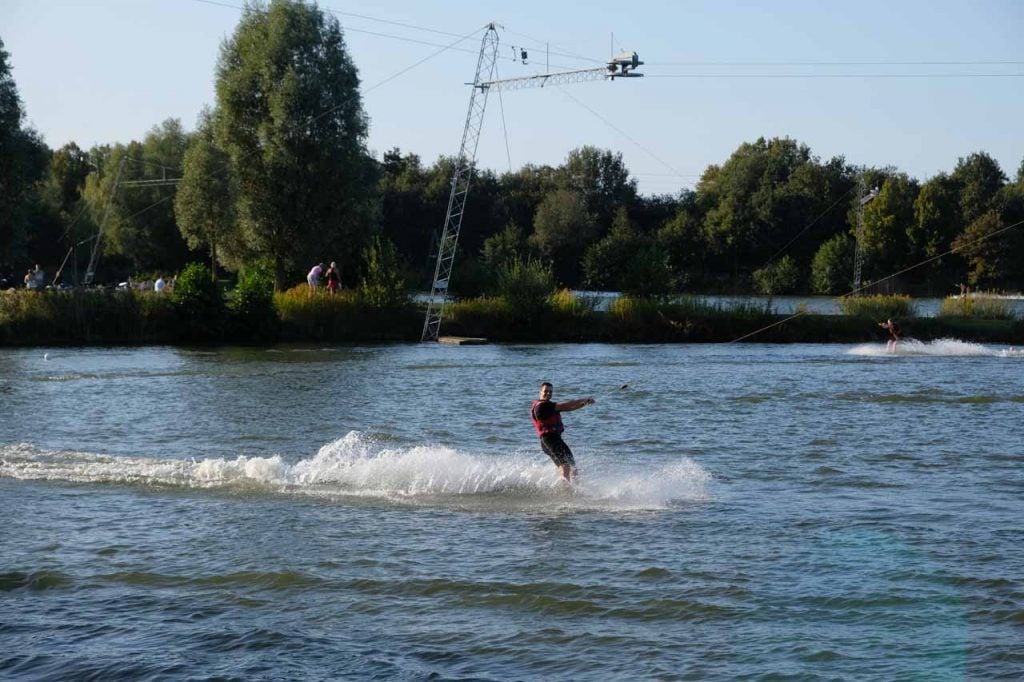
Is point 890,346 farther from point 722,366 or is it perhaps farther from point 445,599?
point 445,599

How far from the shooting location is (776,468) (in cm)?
2164

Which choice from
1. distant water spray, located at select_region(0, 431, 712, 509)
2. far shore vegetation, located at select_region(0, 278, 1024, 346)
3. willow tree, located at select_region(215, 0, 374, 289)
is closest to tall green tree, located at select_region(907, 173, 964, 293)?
far shore vegetation, located at select_region(0, 278, 1024, 346)

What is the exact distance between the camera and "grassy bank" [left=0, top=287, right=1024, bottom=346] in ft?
157

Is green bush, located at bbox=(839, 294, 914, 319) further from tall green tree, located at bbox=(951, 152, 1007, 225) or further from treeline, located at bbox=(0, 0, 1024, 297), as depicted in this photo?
tall green tree, located at bbox=(951, 152, 1007, 225)

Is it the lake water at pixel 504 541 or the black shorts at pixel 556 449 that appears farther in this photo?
the black shorts at pixel 556 449

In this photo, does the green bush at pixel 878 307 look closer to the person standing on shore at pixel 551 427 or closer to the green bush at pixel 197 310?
the green bush at pixel 197 310

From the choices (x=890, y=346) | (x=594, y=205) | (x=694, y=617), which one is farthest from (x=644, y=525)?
(x=594, y=205)

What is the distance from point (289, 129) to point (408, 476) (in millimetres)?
38273

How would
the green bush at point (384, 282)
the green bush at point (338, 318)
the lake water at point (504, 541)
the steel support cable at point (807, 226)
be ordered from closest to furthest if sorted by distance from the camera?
the lake water at point (504, 541) < the green bush at point (338, 318) < the green bush at point (384, 282) < the steel support cable at point (807, 226)

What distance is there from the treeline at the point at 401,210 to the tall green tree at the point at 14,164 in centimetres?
10

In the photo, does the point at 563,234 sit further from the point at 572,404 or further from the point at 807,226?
the point at 572,404

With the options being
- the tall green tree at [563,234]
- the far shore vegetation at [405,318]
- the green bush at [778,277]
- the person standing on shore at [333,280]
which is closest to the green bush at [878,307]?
the far shore vegetation at [405,318]

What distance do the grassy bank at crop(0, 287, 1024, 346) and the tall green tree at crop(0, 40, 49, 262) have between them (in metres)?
7.28

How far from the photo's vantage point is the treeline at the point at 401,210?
182 ft
